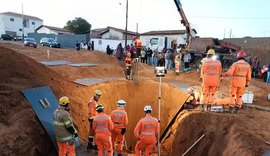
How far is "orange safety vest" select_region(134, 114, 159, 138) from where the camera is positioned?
7645mm

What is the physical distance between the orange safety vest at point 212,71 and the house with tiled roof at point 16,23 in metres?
61.8

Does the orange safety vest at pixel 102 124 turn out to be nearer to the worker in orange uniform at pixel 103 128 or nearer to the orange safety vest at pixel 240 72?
the worker in orange uniform at pixel 103 128

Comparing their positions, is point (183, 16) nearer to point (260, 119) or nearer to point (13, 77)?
point (260, 119)

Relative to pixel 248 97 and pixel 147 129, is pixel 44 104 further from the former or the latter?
pixel 248 97

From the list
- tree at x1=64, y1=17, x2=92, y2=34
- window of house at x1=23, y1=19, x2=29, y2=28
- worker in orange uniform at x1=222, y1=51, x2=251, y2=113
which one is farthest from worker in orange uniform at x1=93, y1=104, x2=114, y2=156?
window of house at x1=23, y1=19, x2=29, y2=28

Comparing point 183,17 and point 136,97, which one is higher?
point 183,17

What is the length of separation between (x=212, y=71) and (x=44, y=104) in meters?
5.92

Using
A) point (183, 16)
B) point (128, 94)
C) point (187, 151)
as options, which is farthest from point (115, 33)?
point (187, 151)

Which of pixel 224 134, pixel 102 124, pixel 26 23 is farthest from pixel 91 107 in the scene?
pixel 26 23

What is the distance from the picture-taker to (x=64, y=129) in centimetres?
643

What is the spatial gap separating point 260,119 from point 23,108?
8186 millimetres

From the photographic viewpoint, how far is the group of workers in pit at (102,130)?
21.1 ft

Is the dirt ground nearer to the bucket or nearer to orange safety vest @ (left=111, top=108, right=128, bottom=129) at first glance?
the bucket

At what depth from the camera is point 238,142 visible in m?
6.94
